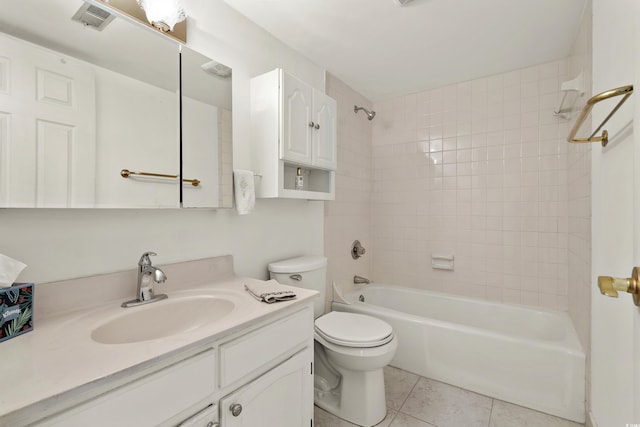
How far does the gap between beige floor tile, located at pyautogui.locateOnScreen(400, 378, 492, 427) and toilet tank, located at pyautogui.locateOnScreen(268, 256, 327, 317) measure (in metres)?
0.78

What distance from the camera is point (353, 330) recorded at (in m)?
1.67

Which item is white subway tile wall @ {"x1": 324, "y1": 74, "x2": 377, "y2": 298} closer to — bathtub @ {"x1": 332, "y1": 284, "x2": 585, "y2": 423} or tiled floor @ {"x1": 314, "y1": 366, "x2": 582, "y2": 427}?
bathtub @ {"x1": 332, "y1": 284, "x2": 585, "y2": 423}

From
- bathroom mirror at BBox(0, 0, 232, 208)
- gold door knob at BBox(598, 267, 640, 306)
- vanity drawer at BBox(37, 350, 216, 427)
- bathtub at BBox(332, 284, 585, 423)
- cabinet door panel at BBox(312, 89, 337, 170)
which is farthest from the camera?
cabinet door panel at BBox(312, 89, 337, 170)

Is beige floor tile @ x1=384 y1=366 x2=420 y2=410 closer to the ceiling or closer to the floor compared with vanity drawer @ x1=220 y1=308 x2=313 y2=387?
closer to the floor

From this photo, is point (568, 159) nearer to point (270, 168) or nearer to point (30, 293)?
point (270, 168)

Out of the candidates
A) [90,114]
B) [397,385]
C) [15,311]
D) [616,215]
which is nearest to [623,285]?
[616,215]

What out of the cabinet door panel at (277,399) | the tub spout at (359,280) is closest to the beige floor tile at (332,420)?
the cabinet door panel at (277,399)

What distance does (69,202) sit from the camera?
3.30 ft

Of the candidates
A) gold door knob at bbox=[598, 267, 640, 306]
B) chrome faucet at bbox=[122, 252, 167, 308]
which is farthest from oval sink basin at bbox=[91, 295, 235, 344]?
gold door knob at bbox=[598, 267, 640, 306]

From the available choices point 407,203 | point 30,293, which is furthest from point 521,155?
point 30,293

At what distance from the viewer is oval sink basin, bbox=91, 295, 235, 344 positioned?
980 millimetres

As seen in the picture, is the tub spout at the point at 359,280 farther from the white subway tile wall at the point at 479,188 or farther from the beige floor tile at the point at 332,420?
the beige floor tile at the point at 332,420

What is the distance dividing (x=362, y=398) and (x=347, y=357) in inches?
10.3

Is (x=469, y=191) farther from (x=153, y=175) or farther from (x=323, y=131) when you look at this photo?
(x=153, y=175)
